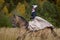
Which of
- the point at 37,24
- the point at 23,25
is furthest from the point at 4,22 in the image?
the point at 37,24

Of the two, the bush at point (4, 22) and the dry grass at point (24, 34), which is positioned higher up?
the bush at point (4, 22)

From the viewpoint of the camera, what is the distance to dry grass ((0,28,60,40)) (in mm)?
2725

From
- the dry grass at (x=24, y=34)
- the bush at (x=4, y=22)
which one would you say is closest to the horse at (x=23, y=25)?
the dry grass at (x=24, y=34)

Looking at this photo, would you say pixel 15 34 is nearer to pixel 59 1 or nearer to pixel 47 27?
pixel 47 27

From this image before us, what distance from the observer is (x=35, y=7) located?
2.96 meters

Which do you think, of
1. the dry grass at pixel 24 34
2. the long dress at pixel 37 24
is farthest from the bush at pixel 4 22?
the long dress at pixel 37 24

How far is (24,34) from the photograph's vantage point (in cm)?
277

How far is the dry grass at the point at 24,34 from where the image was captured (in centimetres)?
272

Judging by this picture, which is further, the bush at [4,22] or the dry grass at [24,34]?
the bush at [4,22]

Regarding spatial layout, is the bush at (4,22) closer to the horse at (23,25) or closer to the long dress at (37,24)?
the horse at (23,25)

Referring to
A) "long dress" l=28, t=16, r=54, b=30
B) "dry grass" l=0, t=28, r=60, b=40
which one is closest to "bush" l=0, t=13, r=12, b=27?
"dry grass" l=0, t=28, r=60, b=40

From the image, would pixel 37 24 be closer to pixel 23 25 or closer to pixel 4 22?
Answer: pixel 23 25

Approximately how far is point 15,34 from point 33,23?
0.23 meters

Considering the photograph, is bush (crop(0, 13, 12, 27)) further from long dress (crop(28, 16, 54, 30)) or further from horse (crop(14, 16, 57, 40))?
long dress (crop(28, 16, 54, 30))
